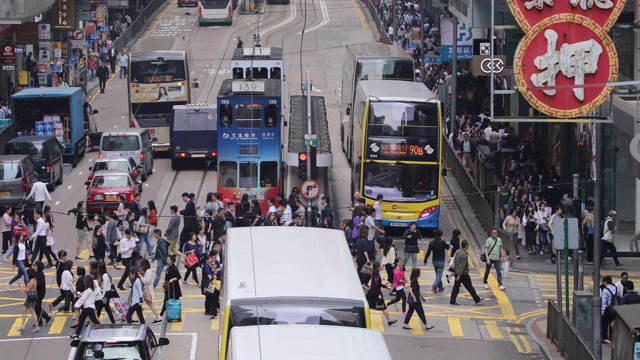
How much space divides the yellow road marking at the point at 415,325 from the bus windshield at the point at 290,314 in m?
9.48

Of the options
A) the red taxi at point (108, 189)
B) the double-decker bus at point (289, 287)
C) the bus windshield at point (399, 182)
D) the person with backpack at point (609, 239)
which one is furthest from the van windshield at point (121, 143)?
the double-decker bus at point (289, 287)

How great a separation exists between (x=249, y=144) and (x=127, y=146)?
7.52 metres

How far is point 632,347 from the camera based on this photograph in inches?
727

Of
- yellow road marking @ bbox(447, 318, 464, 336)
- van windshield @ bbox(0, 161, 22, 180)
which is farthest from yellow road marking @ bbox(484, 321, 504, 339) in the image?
van windshield @ bbox(0, 161, 22, 180)

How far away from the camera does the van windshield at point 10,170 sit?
36094mm

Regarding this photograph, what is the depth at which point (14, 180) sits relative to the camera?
1417 inches

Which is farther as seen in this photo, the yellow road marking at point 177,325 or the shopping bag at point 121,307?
the yellow road marking at point 177,325

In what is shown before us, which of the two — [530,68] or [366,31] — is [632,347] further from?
[366,31]

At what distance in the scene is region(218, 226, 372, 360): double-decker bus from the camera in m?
15.6

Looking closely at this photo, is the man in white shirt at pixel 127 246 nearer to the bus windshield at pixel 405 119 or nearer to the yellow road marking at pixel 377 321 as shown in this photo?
the yellow road marking at pixel 377 321

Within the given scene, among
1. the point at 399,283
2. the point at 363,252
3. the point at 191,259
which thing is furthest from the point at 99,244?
the point at 399,283

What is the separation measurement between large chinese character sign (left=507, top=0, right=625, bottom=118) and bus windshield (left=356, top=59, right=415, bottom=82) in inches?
689

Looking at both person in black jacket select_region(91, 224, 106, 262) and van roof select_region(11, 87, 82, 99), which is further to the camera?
van roof select_region(11, 87, 82, 99)

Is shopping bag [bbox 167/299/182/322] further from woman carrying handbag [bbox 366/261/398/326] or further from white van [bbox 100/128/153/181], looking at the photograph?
Result: white van [bbox 100/128/153/181]
